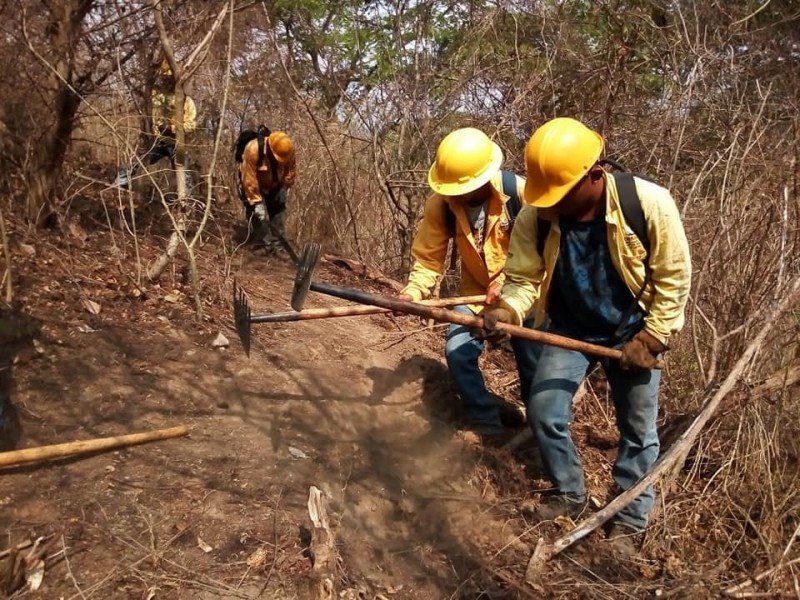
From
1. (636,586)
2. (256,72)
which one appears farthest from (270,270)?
(636,586)


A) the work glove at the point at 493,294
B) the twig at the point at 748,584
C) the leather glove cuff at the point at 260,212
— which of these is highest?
the work glove at the point at 493,294

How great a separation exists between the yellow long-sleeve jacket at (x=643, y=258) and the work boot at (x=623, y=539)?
0.94 metres

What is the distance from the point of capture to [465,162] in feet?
11.2

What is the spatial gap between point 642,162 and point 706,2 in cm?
141

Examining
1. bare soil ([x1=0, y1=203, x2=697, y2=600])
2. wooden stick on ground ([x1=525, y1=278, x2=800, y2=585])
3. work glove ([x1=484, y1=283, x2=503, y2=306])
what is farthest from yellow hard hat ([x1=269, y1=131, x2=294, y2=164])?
wooden stick on ground ([x1=525, y1=278, x2=800, y2=585])

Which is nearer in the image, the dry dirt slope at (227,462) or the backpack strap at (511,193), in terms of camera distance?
the dry dirt slope at (227,462)

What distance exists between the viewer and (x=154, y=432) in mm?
3047

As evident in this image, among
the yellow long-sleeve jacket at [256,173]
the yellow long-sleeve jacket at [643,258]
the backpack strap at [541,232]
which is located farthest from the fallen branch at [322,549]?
the yellow long-sleeve jacket at [256,173]

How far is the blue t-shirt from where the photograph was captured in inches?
111

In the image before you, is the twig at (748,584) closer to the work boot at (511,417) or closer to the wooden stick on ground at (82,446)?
the work boot at (511,417)

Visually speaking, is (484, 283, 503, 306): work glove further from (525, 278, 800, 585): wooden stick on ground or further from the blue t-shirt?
(525, 278, 800, 585): wooden stick on ground

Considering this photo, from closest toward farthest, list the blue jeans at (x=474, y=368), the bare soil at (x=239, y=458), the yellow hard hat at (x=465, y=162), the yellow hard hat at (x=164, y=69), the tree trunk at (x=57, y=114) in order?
1. the bare soil at (x=239, y=458)
2. the yellow hard hat at (x=465, y=162)
3. the blue jeans at (x=474, y=368)
4. the tree trunk at (x=57, y=114)
5. the yellow hard hat at (x=164, y=69)

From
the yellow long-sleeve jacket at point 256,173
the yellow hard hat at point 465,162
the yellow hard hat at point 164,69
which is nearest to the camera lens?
the yellow hard hat at point 465,162

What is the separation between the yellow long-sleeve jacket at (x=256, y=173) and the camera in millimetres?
6379
